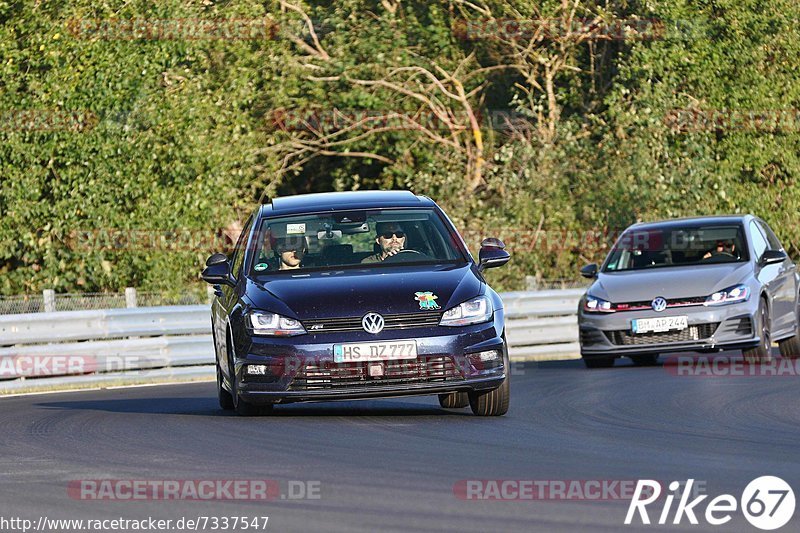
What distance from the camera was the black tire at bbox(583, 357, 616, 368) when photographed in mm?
18547

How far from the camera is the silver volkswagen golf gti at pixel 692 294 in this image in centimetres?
1741

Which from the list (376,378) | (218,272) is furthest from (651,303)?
(376,378)

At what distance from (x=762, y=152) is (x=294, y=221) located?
20441mm

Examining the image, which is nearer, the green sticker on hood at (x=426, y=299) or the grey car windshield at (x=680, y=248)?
the green sticker on hood at (x=426, y=299)

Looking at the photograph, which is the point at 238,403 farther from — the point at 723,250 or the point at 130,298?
the point at 130,298

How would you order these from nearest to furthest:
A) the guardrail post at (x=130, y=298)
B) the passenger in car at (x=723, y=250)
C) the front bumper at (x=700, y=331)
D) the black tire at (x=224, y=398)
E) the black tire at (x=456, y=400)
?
the black tire at (x=456, y=400) → the black tire at (x=224, y=398) → the front bumper at (x=700, y=331) → the passenger in car at (x=723, y=250) → the guardrail post at (x=130, y=298)

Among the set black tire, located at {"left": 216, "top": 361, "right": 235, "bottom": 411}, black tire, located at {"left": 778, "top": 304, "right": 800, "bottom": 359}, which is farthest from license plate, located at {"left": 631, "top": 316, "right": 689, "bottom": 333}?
black tire, located at {"left": 216, "top": 361, "right": 235, "bottom": 411}

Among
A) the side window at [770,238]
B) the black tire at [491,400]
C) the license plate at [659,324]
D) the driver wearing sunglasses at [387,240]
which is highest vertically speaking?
the driver wearing sunglasses at [387,240]

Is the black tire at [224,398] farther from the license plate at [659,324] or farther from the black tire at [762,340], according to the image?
the black tire at [762,340]

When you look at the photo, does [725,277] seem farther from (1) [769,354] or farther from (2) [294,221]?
(2) [294,221]

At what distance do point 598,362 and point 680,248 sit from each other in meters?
1.56

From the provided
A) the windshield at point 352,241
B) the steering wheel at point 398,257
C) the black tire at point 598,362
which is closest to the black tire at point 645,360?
the black tire at point 598,362

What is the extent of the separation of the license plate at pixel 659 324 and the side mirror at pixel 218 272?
245 inches

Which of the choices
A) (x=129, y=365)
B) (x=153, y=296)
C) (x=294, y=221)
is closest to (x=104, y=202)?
(x=153, y=296)
